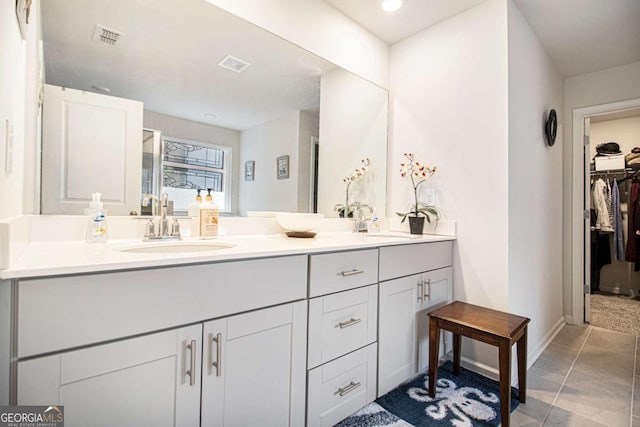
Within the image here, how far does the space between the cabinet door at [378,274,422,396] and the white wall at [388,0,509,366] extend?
50 cm

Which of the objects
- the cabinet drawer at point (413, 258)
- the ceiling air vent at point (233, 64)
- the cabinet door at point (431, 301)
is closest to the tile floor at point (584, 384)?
the cabinet door at point (431, 301)

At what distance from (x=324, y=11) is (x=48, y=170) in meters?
1.79

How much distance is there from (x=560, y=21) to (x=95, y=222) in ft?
10.0

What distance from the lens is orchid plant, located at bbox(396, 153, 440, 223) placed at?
2.18 metres

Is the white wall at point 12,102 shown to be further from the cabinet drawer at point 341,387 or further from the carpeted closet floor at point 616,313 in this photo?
the carpeted closet floor at point 616,313

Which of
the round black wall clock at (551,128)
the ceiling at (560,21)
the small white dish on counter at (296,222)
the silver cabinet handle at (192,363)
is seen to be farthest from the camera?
the round black wall clock at (551,128)

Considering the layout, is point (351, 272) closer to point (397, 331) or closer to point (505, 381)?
point (397, 331)

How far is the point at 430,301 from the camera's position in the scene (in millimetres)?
1896

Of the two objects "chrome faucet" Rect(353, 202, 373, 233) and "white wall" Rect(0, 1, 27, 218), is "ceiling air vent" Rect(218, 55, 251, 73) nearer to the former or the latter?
"white wall" Rect(0, 1, 27, 218)

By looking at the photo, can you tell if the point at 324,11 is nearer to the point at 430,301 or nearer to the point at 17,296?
the point at 430,301

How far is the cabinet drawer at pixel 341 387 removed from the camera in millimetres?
1275

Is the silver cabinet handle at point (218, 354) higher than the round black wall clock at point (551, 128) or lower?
lower

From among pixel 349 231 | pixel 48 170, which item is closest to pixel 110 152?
pixel 48 170

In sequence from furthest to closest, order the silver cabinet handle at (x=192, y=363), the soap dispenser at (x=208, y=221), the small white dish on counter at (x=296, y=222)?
the small white dish on counter at (x=296, y=222), the soap dispenser at (x=208, y=221), the silver cabinet handle at (x=192, y=363)
